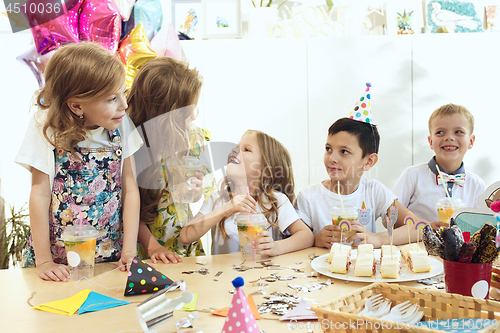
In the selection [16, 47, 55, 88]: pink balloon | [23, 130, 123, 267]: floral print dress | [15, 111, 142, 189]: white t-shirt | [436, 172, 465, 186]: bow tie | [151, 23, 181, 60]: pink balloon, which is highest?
[151, 23, 181, 60]: pink balloon

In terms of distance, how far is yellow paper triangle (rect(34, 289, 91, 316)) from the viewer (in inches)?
36.0

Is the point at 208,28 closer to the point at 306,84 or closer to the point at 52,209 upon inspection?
the point at 306,84

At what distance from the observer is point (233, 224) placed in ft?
5.38

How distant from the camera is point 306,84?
3045 millimetres

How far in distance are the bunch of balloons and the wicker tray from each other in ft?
5.92

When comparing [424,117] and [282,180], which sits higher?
[424,117]

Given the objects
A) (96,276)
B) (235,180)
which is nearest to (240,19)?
(235,180)

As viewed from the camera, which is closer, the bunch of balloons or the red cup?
the red cup

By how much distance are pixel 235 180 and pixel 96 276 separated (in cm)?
70

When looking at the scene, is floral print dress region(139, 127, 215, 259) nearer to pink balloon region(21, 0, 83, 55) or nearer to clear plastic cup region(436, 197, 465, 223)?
clear plastic cup region(436, 197, 465, 223)

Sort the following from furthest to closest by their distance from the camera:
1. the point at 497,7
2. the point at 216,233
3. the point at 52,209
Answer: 1. the point at 497,7
2. the point at 216,233
3. the point at 52,209

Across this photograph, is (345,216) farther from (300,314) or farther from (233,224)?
(300,314)

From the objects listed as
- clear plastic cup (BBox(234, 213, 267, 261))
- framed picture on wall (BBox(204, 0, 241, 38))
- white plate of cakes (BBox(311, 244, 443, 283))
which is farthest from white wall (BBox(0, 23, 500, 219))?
white plate of cakes (BBox(311, 244, 443, 283))

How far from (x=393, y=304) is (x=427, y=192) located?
1295 mm
